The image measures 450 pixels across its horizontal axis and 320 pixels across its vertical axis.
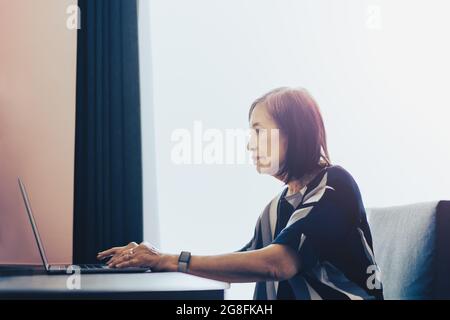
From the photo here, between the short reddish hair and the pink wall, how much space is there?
1.05m

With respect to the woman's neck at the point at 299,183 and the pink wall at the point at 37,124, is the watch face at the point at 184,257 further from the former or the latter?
the pink wall at the point at 37,124

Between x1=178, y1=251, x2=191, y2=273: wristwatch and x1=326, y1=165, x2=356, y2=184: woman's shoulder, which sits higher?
x1=326, y1=165, x2=356, y2=184: woman's shoulder

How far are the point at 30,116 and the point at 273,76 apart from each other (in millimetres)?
930

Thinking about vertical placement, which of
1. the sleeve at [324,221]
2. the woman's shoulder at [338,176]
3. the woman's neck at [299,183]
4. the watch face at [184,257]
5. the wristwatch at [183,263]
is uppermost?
the woman's shoulder at [338,176]

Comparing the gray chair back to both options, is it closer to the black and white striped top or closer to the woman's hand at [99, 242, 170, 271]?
the black and white striped top

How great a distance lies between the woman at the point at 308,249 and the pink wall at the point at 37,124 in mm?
865

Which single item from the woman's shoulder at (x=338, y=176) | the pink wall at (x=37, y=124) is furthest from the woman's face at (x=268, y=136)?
the pink wall at (x=37, y=124)

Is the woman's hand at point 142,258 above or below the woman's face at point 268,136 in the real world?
below

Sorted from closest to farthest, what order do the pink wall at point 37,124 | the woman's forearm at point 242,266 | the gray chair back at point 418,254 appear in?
the woman's forearm at point 242,266
the gray chair back at point 418,254
the pink wall at point 37,124

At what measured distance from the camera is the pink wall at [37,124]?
188cm

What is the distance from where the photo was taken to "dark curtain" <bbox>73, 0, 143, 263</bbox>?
1904 mm
